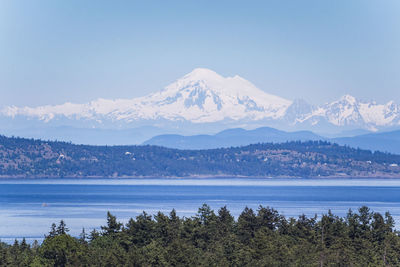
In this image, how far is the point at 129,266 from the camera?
6738cm

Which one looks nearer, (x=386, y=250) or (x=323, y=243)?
(x=386, y=250)

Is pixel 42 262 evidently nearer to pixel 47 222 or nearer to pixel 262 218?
pixel 262 218

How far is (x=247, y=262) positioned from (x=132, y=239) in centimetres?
1802

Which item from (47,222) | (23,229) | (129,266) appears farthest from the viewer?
(47,222)

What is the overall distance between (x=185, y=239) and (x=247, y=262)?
51.4 ft

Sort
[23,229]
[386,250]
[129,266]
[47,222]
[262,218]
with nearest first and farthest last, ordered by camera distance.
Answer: [129,266] < [386,250] < [262,218] < [23,229] < [47,222]

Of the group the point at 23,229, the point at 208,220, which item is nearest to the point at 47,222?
the point at 23,229

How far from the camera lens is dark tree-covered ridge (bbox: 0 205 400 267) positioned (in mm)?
70562

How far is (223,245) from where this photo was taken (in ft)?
258

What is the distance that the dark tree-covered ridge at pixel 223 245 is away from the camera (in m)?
70.6

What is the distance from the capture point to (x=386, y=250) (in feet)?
252

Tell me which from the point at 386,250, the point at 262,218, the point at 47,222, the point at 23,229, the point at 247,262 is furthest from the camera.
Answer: the point at 47,222

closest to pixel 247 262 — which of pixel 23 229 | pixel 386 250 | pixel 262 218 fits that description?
pixel 386 250

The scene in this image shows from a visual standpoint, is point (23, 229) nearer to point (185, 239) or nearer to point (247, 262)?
point (185, 239)
